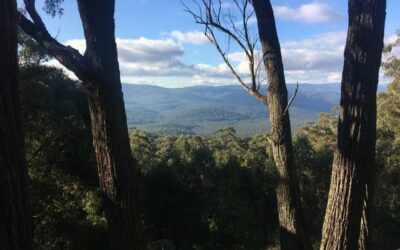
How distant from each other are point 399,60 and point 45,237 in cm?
1839

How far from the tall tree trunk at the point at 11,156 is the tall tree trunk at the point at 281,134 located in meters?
2.78

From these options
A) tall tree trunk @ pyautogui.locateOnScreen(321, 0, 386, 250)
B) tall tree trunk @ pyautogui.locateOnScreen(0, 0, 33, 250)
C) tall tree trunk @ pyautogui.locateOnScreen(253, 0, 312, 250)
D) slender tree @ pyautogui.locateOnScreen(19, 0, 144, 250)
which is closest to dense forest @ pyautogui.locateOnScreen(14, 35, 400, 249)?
tall tree trunk @ pyautogui.locateOnScreen(253, 0, 312, 250)

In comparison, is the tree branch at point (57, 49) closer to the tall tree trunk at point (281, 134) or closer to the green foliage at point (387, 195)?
the tall tree trunk at point (281, 134)

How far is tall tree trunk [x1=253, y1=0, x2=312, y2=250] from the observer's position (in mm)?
4117

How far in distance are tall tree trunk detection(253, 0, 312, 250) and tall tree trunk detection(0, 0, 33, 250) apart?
2.78 m

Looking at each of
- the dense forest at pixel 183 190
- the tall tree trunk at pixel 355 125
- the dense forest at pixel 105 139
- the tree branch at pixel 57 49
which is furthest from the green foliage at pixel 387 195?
the tree branch at pixel 57 49

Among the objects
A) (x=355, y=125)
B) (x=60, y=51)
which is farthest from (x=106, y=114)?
(x=355, y=125)

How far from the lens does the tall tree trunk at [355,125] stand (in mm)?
2893

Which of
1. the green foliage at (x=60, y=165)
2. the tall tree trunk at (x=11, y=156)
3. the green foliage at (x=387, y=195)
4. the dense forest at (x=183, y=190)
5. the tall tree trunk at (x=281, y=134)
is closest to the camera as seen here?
the tall tree trunk at (x=11, y=156)

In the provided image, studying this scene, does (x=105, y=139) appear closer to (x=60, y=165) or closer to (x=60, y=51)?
(x=60, y=51)

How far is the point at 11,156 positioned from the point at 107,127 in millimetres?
1312

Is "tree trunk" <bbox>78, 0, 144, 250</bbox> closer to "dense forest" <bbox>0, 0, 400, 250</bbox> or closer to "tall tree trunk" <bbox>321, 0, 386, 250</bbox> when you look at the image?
"dense forest" <bbox>0, 0, 400, 250</bbox>

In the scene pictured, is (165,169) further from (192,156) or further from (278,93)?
(278,93)

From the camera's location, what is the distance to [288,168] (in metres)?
4.15
